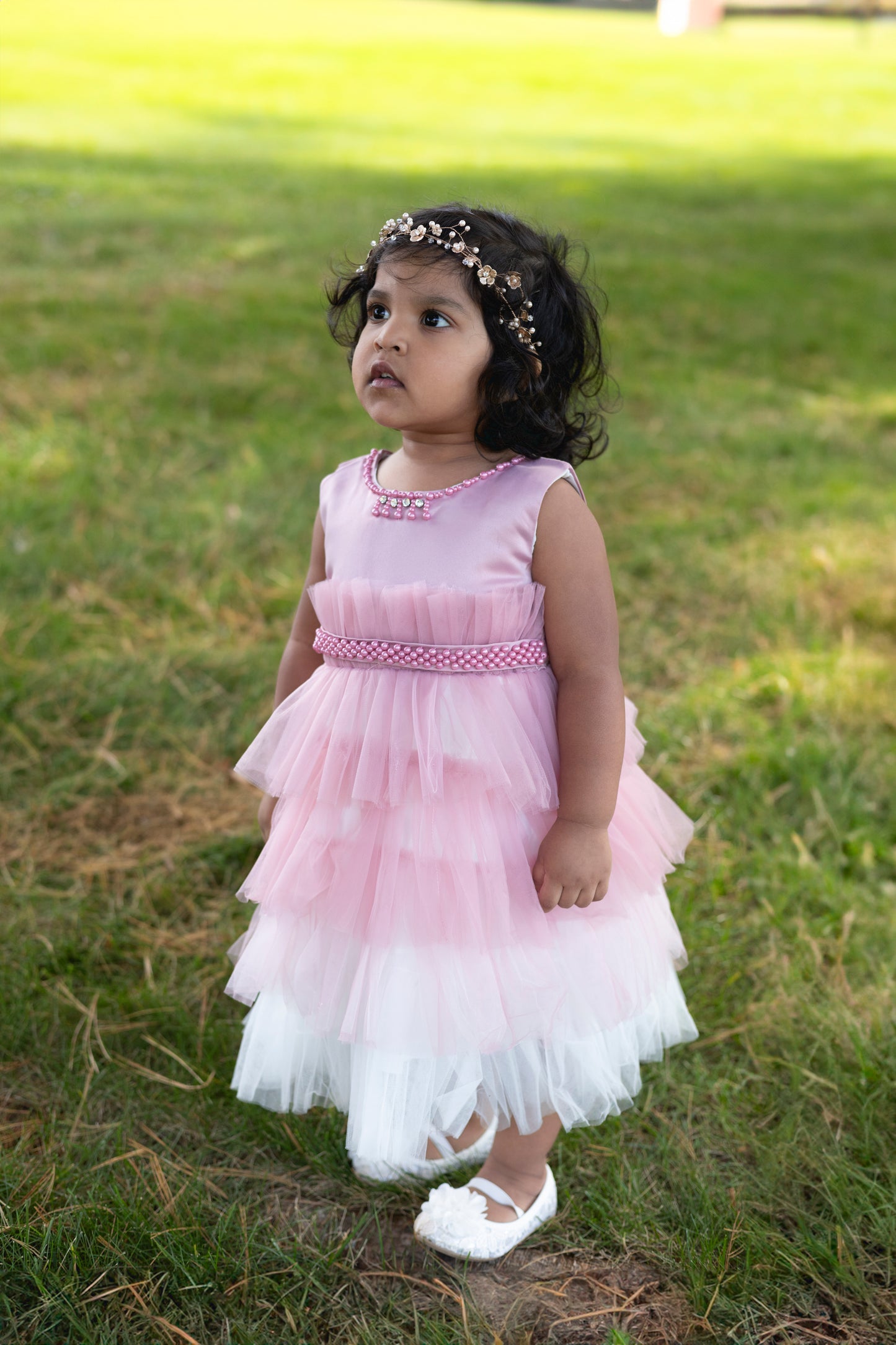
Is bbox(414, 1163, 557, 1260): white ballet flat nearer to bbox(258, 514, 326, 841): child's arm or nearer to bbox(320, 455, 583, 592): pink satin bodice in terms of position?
bbox(258, 514, 326, 841): child's arm

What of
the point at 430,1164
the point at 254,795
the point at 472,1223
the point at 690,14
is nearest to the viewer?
the point at 472,1223

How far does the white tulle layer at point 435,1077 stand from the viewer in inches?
62.0

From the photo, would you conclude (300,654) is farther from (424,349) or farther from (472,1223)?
(472,1223)

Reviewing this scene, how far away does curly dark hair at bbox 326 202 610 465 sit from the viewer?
62.2 inches

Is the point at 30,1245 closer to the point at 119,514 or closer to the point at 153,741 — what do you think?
the point at 153,741

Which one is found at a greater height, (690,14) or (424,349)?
(690,14)

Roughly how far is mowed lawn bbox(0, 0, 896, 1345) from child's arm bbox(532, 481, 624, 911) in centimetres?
54

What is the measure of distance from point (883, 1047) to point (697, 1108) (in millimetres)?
312

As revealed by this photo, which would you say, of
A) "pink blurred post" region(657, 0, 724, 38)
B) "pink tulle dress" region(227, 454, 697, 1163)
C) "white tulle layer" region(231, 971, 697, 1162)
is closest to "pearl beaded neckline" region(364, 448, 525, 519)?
"pink tulle dress" region(227, 454, 697, 1163)

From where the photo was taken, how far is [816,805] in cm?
263

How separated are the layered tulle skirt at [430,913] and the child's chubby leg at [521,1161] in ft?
0.26

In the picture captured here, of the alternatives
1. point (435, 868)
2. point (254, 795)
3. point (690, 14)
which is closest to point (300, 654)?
point (435, 868)

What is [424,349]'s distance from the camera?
1.55 meters

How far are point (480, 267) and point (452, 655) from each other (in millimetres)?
484
